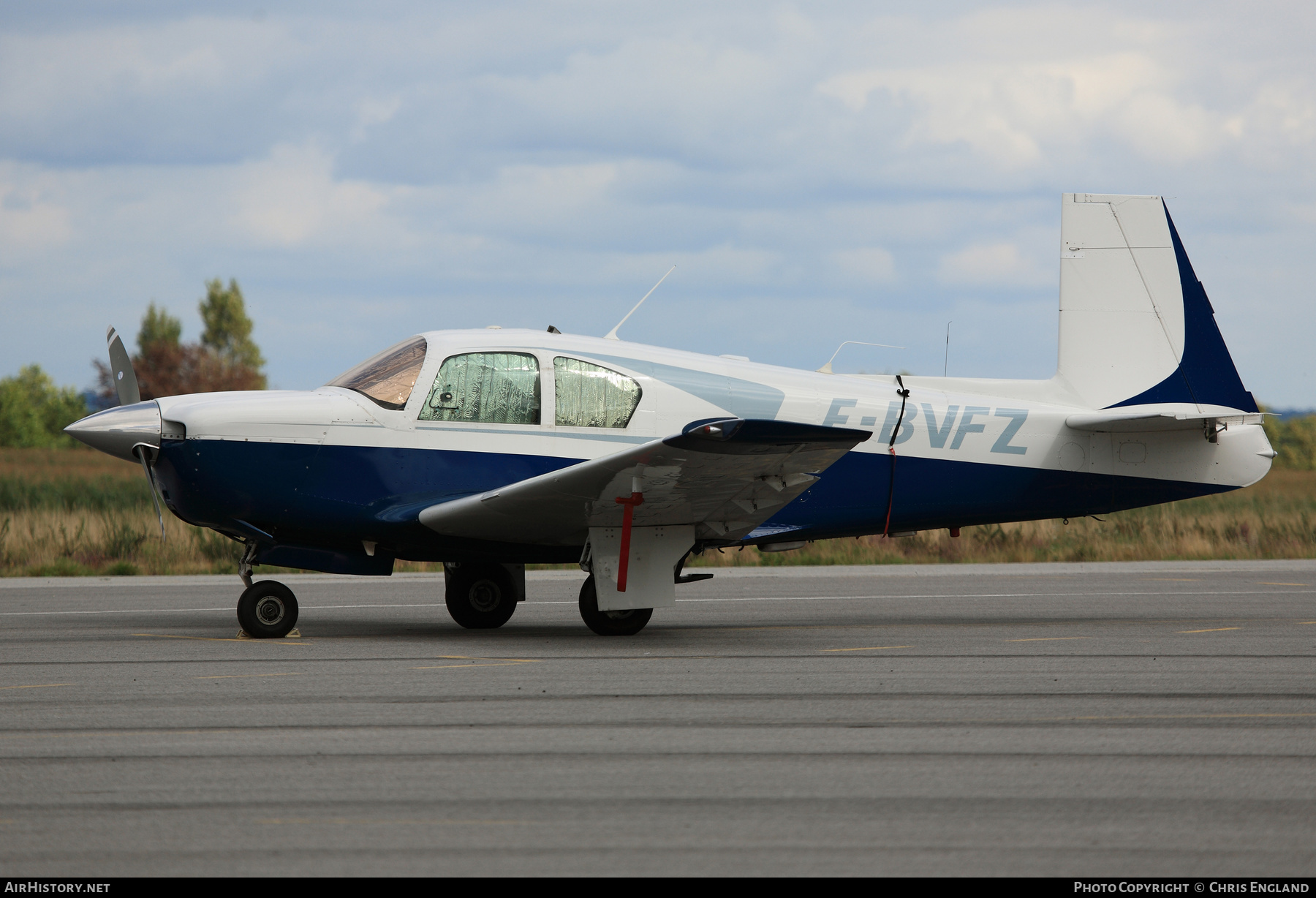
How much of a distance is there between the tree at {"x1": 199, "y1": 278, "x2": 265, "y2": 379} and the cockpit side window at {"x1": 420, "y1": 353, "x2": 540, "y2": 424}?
291 feet

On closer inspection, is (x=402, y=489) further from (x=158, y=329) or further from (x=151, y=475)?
(x=158, y=329)

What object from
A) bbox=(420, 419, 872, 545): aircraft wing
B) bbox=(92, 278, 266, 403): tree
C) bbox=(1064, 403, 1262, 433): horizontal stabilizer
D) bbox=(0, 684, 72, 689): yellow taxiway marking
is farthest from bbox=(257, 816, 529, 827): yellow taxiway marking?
bbox=(92, 278, 266, 403): tree

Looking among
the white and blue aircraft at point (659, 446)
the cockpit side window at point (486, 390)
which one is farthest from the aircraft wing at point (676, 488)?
the cockpit side window at point (486, 390)

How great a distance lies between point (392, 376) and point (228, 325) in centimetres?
9022

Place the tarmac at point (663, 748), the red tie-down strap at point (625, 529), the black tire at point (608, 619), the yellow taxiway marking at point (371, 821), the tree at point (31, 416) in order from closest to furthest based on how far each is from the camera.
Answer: the tarmac at point (663, 748) < the yellow taxiway marking at point (371, 821) < the red tie-down strap at point (625, 529) < the black tire at point (608, 619) < the tree at point (31, 416)

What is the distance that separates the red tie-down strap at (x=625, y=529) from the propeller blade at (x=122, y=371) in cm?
414

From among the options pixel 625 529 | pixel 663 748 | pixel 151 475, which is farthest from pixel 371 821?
pixel 151 475

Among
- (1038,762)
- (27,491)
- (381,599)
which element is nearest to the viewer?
(1038,762)

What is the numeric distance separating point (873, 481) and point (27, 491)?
20.7m

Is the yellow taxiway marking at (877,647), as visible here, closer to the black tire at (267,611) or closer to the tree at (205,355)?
the black tire at (267,611)

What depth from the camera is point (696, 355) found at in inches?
397

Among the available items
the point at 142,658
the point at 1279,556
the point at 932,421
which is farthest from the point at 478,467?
the point at 1279,556

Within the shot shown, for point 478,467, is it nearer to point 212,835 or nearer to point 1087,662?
point 1087,662

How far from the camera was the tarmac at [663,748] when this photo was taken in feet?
13.1
